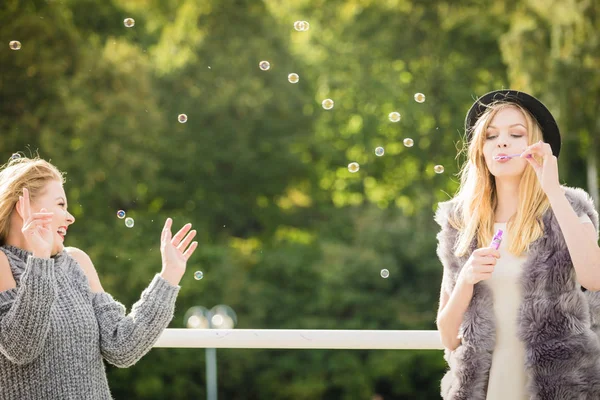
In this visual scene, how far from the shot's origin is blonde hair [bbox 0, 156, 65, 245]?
213 centimetres

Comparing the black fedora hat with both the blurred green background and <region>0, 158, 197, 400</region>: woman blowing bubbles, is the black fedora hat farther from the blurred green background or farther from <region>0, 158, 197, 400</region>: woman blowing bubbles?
the blurred green background

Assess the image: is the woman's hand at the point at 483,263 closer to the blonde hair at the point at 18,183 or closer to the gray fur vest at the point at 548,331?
the gray fur vest at the point at 548,331

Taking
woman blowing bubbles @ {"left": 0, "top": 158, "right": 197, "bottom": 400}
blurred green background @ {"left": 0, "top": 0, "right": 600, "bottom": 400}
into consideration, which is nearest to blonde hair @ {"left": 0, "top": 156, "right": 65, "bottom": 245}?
woman blowing bubbles @ {"left": 0, "top": 158, "right": 197, "bottom": 400}

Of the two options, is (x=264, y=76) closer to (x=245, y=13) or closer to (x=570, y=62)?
(x=245, y=13)

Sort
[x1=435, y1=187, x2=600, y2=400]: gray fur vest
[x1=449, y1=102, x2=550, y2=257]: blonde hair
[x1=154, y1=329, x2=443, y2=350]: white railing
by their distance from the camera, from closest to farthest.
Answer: [x1=435, y1=187, x2=600, y2=400]: gray fur vest → [x1=449, y1=102, x2=550, y2=257]: blonde hair → [x1=154, y1=329, x2=443, y2=350]: white railing

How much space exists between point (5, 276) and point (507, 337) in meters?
1.35

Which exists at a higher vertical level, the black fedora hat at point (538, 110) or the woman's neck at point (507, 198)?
the black fedora hat at point (538, 110)

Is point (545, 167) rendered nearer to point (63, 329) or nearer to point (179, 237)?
point (179, 237)

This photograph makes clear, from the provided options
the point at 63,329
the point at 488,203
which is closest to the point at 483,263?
the point at 488,203

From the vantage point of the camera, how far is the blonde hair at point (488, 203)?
7.25ft

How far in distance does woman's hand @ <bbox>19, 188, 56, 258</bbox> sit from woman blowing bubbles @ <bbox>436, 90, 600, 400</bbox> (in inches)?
42.9

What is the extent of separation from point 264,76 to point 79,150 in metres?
3.94

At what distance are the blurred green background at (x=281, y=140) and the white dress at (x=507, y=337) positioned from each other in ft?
35.9

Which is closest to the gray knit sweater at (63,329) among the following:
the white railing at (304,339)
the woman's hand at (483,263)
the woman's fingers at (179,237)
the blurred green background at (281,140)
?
the woman's fingers at (179,237)
